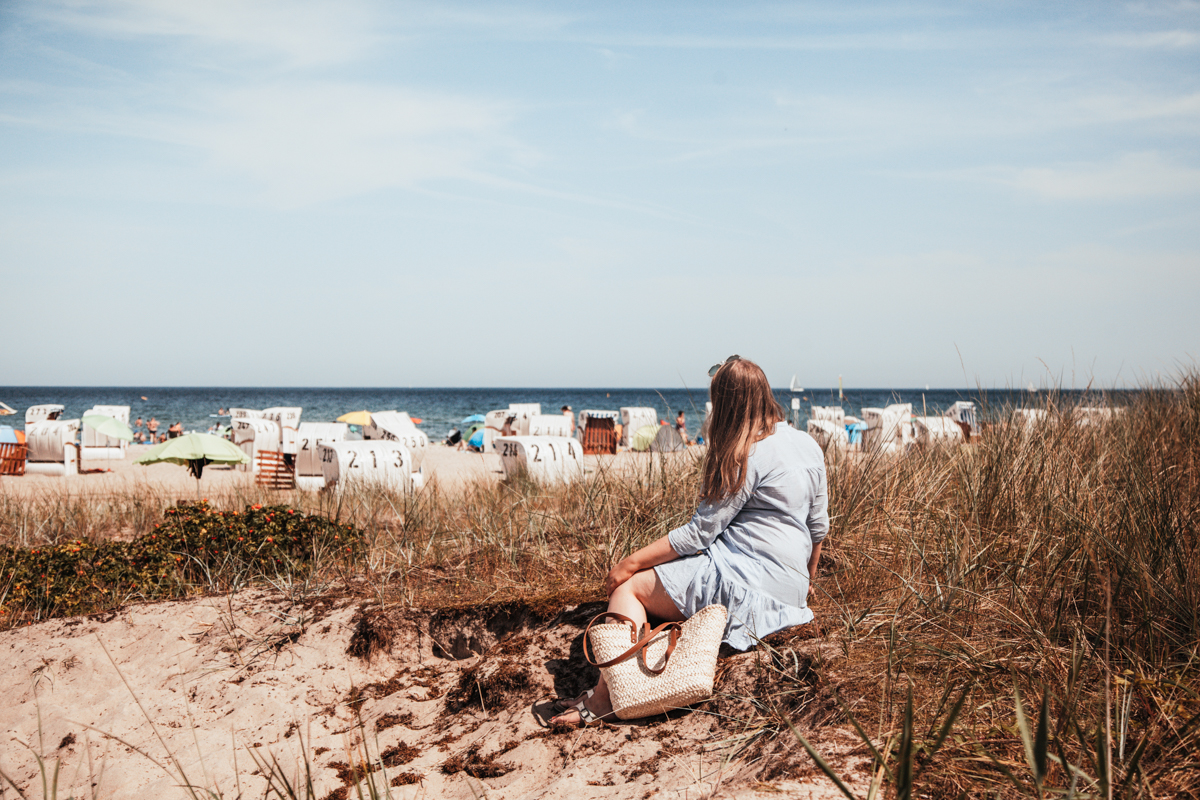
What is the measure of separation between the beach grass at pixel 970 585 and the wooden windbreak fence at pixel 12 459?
10.4 meters

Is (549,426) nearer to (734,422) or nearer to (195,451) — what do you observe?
(195,451)

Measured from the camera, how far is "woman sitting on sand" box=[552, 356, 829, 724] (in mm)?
2883

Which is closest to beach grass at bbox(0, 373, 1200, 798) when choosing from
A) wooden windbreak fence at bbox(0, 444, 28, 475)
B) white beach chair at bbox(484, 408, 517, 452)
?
wooden windbreak fence at bbox(0, 444, 28, 475)

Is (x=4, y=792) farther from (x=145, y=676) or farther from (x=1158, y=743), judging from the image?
(x=1158, y=743)

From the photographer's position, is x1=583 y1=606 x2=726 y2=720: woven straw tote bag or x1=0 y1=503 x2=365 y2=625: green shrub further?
x1=0 y1=503 x2=365 y2=625: green shrub

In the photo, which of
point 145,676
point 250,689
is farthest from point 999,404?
Result: point 145,676

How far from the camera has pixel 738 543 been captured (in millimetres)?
2957

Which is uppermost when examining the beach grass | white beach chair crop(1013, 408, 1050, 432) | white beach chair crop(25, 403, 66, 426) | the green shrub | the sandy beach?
white beach chair crop(1013, 408, 1050, 432)

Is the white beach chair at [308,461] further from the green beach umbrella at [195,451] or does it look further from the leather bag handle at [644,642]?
the leather bag handle at [644,642]

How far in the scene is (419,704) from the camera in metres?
3.47

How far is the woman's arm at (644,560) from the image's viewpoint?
290 cm

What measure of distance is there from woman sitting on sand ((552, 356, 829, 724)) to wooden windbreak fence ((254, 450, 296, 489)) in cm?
1094

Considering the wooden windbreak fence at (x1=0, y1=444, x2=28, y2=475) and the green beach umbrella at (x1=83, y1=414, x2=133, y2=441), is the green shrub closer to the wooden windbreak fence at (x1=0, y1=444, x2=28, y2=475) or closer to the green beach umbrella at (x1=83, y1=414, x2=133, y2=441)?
the wooden windbreak fence at (x1=0, y1=444, x2=28, y2=475)

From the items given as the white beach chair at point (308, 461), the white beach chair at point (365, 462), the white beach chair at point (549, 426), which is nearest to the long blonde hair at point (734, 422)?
the white beach chair at point (365, 462)
